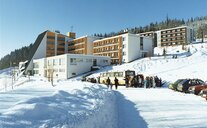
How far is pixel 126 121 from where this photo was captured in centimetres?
1080

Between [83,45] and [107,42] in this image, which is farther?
[83,45]

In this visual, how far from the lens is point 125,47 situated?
288 feet

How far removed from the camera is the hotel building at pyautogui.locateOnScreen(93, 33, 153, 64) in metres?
87.3

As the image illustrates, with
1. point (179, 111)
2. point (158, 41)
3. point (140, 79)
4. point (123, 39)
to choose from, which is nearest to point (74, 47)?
point (123, 39)

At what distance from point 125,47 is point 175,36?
187 feet

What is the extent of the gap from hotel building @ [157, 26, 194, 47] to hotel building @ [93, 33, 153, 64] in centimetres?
4308

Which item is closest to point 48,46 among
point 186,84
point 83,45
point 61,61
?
point 83,45

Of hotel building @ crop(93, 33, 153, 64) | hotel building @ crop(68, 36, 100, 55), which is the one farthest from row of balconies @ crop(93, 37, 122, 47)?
hotel building @ crop(68, 36, 100, 55)

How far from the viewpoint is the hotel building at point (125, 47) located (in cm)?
8731

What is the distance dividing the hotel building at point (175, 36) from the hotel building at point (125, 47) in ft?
141

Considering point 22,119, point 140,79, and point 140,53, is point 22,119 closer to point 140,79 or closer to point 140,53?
point 140,79

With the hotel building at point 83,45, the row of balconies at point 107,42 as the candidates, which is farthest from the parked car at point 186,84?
the hotel building at point 83,45

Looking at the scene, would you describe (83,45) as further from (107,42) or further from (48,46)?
(48,46)

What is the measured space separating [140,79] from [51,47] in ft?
248
